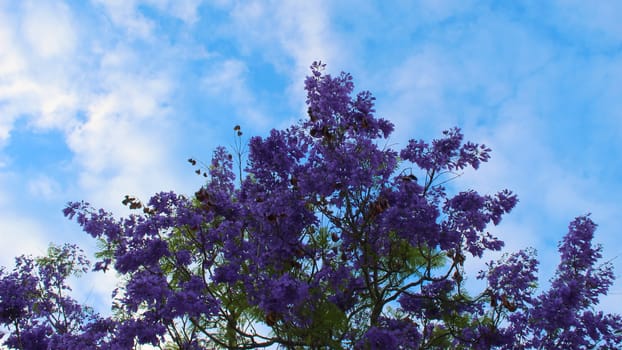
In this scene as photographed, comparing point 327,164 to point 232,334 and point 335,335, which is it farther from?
point 232,334

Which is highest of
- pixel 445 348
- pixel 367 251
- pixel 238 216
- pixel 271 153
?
pixel 271 153

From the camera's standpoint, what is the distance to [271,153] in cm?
762

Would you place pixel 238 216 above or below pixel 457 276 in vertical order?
above

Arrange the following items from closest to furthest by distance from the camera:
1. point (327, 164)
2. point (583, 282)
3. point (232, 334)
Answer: point (327, 164), point (583, 282), point (232, 334)

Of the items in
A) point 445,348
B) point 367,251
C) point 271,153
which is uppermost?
point 271,153

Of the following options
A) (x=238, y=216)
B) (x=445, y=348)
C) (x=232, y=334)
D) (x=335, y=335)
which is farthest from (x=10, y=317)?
(x=445, y=348)

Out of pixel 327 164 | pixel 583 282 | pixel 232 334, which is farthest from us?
pixel 232 334

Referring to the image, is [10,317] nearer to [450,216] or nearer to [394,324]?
[394,324]

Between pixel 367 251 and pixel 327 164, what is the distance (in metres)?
1.52

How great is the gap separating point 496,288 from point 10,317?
8111mm

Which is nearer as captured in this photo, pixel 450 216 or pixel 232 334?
pixel 450 216

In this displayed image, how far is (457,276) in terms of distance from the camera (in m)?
7.58

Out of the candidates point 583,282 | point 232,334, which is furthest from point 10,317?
point 583,282

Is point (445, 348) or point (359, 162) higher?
point (359, 162)
